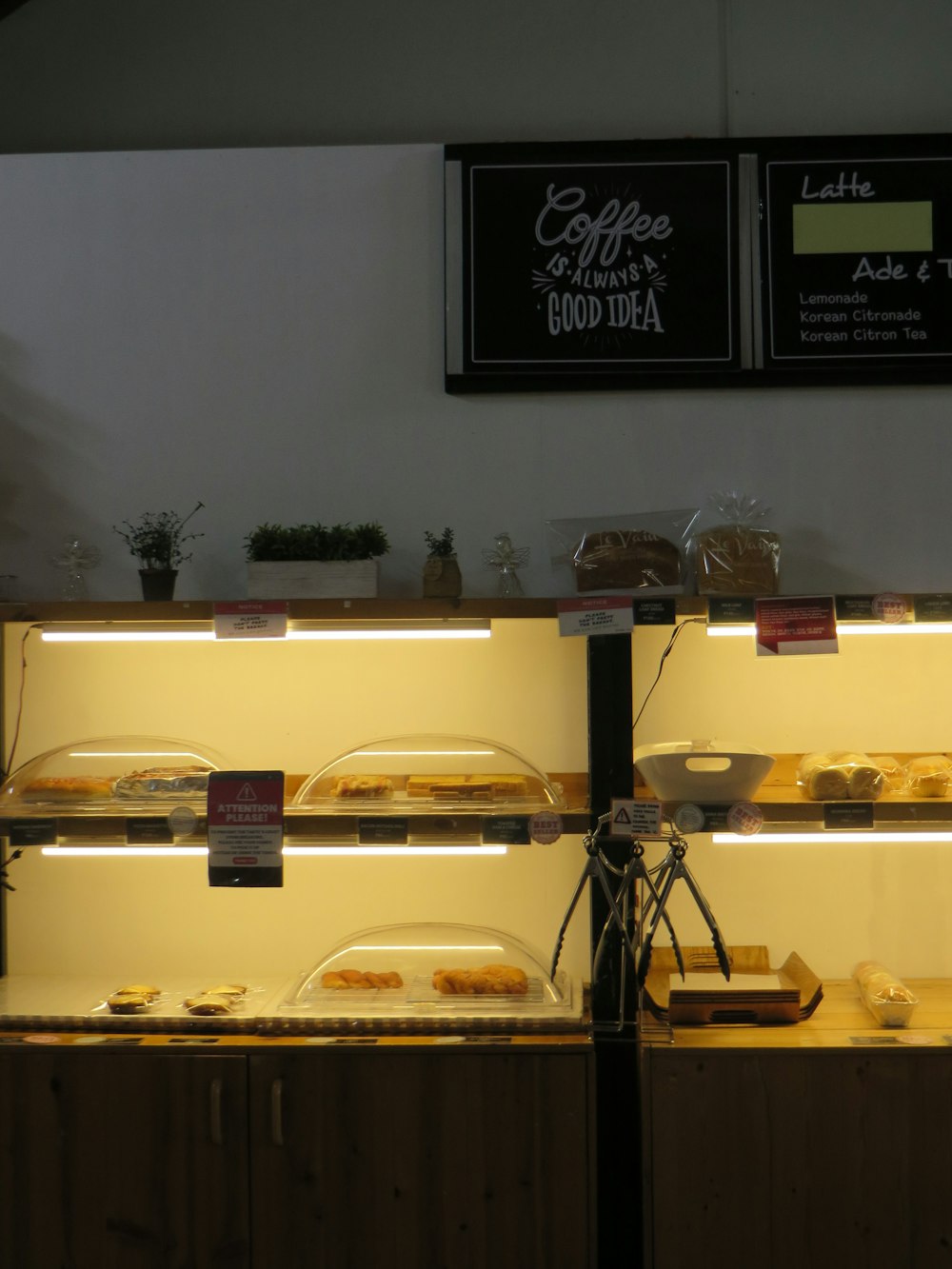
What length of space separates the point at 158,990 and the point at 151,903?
0.36 metres

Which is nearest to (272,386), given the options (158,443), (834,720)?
(158,443)

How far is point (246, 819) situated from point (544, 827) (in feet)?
2.27

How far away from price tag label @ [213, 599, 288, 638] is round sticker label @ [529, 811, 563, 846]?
724mm

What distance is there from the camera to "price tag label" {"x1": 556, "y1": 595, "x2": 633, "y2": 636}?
8.23 ft

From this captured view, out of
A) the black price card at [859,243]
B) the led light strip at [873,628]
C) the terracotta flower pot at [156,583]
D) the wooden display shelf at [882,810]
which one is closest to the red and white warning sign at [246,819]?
the terracotta flower pot at [156,583]

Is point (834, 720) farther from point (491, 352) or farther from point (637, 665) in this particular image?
point (491, 352)

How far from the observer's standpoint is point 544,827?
2482mm

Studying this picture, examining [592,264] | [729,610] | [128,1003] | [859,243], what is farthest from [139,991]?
[859,243]

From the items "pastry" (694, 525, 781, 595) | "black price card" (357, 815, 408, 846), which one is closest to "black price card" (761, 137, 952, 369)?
"pastry" (694, 525, 781, 595)

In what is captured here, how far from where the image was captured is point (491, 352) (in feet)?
→ 9.95

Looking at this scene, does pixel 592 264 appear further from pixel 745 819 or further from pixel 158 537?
pixel 745 819

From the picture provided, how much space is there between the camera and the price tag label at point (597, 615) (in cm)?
251

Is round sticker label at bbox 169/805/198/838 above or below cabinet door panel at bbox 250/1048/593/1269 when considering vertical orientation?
above

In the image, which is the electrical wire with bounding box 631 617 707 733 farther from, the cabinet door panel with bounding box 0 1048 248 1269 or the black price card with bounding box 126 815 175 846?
the cabinet door panel with bounding box 0 1048 248 1269
